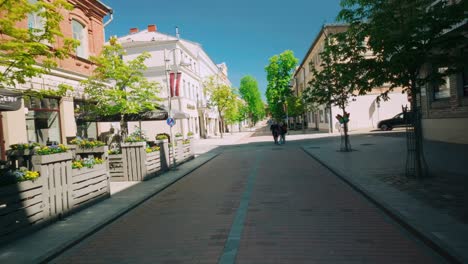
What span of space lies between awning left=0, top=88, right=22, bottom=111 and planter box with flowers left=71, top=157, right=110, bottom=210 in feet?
5.52

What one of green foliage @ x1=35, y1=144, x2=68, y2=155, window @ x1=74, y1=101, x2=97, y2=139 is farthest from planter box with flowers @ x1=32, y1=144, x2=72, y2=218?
window @ x1=74, y1=101, x2=97, y2=139

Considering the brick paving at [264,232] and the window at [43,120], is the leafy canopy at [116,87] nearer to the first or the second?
the window at [43,120]

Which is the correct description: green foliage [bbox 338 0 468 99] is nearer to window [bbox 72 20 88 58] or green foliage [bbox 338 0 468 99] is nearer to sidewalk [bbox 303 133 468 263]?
sidewalk [bbox 303 133 468 263]

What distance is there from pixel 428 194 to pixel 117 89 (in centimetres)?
1276

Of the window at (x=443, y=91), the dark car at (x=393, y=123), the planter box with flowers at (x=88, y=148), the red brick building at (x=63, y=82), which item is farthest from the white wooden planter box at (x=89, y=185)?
the dark car at (x=393, y=123)

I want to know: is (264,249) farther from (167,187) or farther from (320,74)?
(320,74)

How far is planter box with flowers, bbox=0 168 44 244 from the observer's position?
502 cm

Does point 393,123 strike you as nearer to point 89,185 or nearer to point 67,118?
point 67,118

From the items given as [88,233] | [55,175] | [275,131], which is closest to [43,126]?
[55,175]

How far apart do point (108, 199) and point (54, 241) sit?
3.07 meters

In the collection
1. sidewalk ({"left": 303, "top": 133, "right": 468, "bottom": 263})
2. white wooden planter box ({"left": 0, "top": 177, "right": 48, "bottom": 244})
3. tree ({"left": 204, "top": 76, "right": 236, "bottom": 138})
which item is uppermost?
tree ({"left": 204, "top": 76, "right": 236, "bottom": 138})

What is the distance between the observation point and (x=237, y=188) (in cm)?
866

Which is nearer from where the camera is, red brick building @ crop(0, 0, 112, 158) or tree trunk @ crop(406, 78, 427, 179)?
tree trunk @ crop(406, 78, 427, 179)

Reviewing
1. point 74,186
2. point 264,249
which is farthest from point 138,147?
point 264,249
